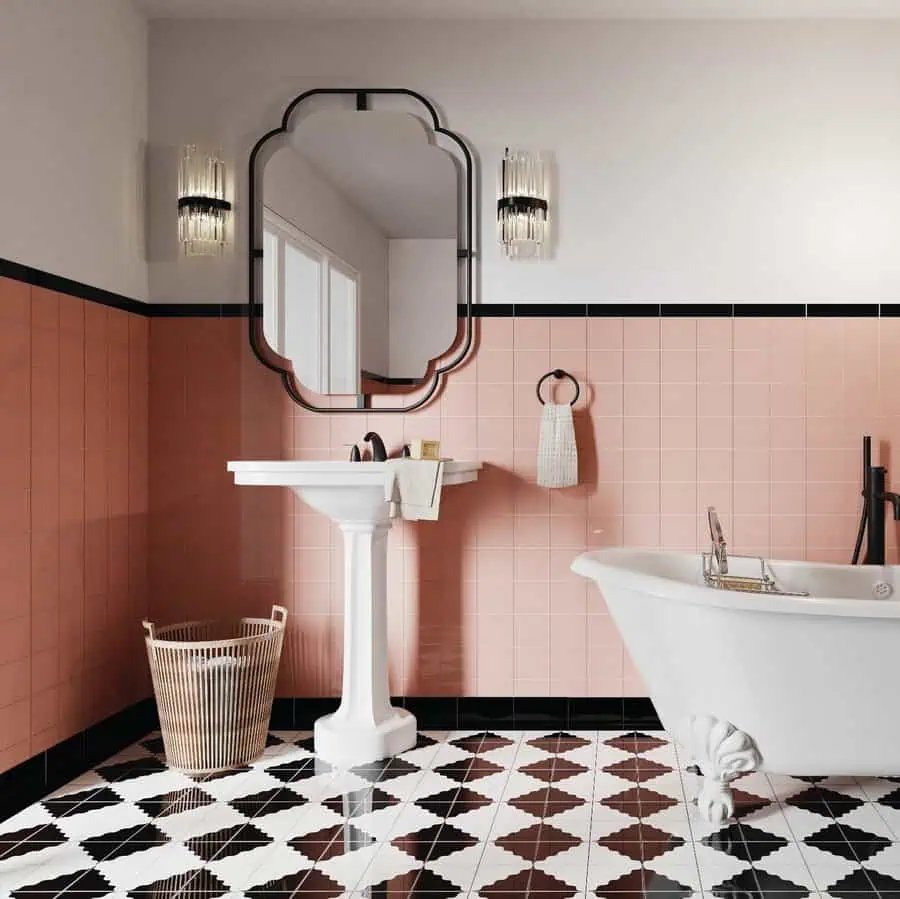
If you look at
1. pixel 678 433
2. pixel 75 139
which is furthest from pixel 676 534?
pixel 75 139

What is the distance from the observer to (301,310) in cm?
392

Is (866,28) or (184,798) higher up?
(866,28)

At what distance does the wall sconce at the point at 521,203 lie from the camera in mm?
3834

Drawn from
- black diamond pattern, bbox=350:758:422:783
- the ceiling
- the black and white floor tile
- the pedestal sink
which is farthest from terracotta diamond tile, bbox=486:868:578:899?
the ceiling

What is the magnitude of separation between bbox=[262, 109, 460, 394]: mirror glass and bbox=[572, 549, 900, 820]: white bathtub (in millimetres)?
1360

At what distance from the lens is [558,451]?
12.3 feet

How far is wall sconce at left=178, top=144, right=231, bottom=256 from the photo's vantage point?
12.8 ft

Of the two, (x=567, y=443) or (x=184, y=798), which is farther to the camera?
(x=567, y=443)

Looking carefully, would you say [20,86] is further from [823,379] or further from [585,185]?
[823,379]

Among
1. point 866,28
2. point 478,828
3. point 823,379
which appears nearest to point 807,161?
point 866,28

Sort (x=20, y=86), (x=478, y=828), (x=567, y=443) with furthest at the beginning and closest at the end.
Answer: (x=567, y=443) < (x=20, y=86) < (x=478, y=828)

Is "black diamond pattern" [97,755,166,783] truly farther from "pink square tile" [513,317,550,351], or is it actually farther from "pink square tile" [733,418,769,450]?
"pink square tile" [733,418,769,450]

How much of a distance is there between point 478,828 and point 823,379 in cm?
209

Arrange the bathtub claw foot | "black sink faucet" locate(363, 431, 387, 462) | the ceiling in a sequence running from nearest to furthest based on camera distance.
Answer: the bathtub claw foot, "black sink faucet" locate(363, 431, 387, 462), the ceiling
